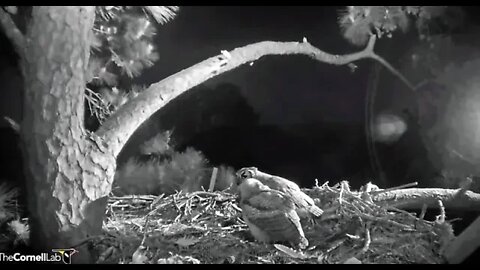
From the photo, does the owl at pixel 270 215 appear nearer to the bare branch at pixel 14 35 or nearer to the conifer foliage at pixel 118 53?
the conifer foliage at pixel 118 53

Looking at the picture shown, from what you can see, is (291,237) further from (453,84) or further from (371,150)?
(453,84)

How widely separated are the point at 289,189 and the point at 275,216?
110 millimetres

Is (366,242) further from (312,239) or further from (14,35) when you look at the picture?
(14,35)

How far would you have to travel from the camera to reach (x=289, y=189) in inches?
51.4

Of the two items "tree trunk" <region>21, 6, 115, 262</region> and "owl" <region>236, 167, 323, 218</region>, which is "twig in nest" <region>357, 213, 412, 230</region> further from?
"tree trunk" <region>21, 6, 115, 262</region>

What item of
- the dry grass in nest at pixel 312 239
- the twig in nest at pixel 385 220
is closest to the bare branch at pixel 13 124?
the dry grass in nest at pixel 312 239

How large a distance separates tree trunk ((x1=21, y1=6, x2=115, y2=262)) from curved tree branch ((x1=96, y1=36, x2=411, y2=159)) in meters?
0.09

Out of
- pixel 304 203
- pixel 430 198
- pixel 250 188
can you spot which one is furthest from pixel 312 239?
pixel 430 198

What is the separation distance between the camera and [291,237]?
1220 mm

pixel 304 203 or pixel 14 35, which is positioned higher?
pixel 14 35

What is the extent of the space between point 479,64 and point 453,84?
3.9 inches

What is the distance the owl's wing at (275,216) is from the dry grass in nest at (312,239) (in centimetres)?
4

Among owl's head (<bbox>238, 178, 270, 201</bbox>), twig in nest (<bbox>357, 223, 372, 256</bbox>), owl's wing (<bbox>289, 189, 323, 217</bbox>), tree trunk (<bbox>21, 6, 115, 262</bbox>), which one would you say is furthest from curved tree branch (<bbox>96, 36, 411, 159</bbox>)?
Answer: twig in nest (<bbox>357, 223, 372, 256</bbox>)
